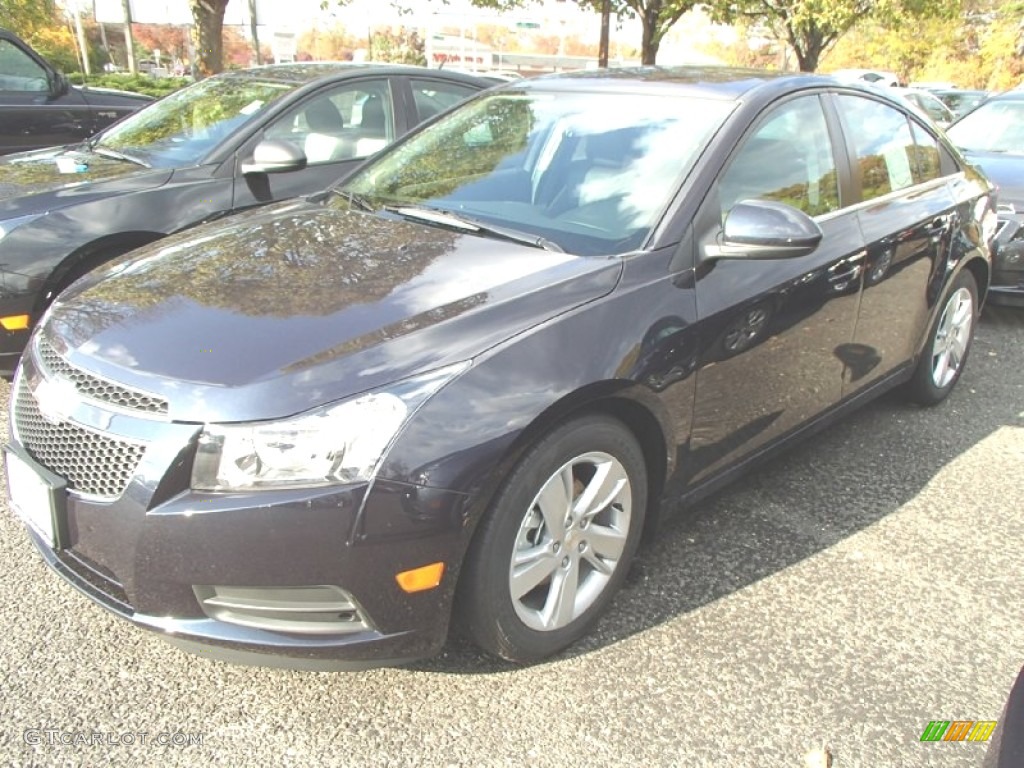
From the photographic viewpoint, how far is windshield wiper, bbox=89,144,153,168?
4.57 m

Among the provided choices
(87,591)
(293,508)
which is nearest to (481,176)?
(293,508)

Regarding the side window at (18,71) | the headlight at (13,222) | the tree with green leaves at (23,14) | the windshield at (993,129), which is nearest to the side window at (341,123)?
the headlight at (13,222)

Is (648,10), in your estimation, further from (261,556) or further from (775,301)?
(261,556)

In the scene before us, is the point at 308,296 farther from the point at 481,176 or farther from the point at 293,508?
the point at 481,176

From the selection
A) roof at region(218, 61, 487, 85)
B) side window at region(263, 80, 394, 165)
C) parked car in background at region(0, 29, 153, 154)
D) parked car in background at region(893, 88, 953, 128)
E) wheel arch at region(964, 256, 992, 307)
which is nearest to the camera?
wheel arch at region(964, 256, 992, 307)

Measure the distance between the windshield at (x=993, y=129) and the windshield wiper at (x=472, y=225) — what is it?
5.80 m

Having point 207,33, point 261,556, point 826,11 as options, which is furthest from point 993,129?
point 826,11

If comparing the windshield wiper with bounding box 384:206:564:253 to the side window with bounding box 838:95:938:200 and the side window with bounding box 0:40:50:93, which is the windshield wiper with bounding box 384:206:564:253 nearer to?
the side window with bounding box 838:95:938:200

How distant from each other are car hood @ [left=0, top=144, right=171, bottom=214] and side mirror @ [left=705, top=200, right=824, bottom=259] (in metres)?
3.06

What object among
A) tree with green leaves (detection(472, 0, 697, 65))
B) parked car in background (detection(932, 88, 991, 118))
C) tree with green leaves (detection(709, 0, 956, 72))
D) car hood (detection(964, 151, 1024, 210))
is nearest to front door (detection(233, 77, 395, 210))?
car hood (detection(964, 151, 1024, 210))

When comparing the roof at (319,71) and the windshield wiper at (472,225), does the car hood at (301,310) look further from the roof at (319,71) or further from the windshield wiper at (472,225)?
the roof at (319,71)

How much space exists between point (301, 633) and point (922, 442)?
3.16 metres

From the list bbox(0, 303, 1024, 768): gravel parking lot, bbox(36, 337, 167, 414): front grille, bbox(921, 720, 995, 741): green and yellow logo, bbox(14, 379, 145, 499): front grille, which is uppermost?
bbox(36, 337, 167, 414): front grille

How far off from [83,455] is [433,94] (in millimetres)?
4035
